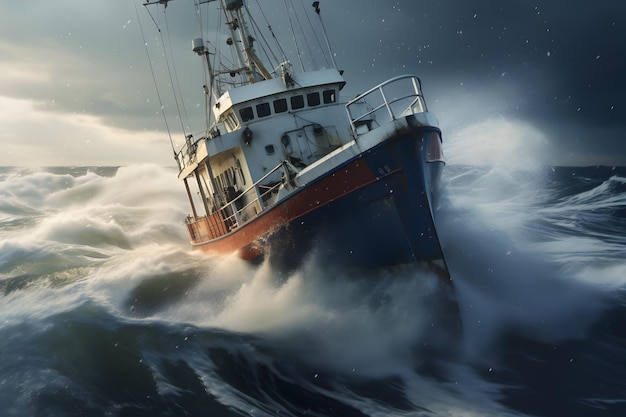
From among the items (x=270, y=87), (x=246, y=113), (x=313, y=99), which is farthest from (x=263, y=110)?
(x=313, y=99)

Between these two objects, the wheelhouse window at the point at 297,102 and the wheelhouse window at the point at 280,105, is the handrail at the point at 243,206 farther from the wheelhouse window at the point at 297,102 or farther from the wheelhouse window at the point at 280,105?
the wheelhouse window at the point at 297,102

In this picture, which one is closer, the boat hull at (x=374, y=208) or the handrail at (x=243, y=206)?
the boat hull at (x=374, y=208)

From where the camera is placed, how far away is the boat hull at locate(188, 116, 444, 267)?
8.09m

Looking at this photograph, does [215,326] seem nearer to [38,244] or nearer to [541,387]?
[541,387]

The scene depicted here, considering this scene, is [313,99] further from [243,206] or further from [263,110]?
[243,206]

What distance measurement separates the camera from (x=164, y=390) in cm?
662

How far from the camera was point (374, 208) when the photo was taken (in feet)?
27.4

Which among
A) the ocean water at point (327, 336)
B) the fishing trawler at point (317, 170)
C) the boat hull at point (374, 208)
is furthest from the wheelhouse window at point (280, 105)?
the ocean water at point (327, 336)

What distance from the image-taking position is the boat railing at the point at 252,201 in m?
9.88

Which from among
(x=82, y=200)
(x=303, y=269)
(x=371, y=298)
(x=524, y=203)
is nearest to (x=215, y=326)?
(x=303, y=269)

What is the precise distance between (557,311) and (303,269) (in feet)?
16.6

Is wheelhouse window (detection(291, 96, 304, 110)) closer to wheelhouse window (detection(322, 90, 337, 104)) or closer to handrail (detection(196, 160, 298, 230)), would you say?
wheelhouse window (detection(322, 90, 337, 104))

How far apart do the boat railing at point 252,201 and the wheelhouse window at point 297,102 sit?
6.08 ft

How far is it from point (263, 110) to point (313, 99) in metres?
1.37
